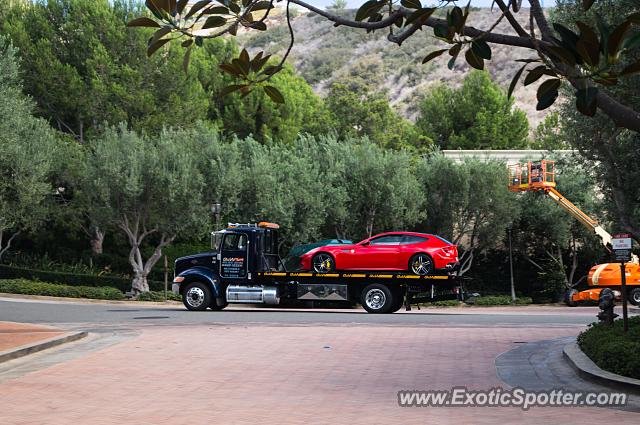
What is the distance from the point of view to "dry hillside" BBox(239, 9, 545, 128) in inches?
5002

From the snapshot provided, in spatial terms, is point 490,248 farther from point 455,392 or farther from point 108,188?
point 455,392

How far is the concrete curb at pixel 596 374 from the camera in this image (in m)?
10.8

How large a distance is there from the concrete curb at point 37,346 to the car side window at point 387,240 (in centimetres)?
1137

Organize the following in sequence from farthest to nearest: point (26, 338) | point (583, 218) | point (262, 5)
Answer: point (583, 218) < point (26, 338) < point (262, 5)

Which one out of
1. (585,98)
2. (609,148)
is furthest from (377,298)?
(585,98)

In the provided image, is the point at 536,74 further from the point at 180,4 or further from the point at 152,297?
the point at 152,297

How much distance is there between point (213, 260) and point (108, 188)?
1189 centimetres

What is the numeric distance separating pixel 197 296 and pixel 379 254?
5.86 metres

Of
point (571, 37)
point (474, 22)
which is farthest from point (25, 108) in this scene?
point (474, 22)

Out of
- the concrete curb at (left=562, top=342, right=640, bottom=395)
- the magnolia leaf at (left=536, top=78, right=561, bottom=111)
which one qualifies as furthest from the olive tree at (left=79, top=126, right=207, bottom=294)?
the magnolia leaf at (left=536, top=78, right=561, bottom=111)

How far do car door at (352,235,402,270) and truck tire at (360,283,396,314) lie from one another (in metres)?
0.61

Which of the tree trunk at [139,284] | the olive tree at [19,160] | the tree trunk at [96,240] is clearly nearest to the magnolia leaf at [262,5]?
the tree trunk at [139,284]

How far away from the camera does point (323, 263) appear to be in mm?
28562

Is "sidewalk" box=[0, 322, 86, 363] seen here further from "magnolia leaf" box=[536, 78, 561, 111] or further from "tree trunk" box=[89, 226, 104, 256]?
"tree trunk" box=[89, 226, 104, 256]
